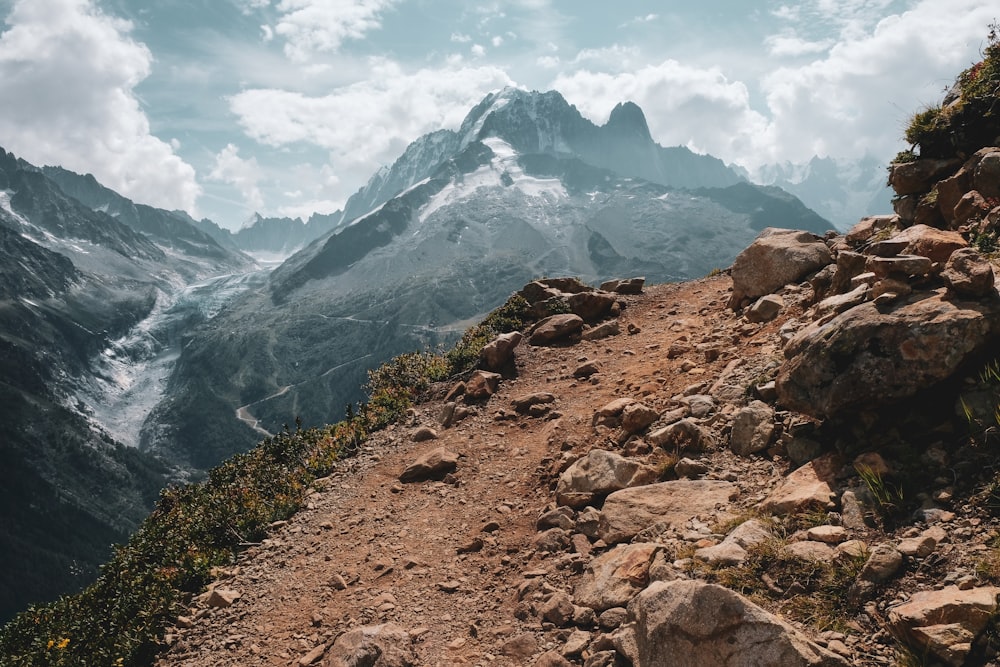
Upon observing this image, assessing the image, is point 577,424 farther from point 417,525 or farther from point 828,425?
point 828,425

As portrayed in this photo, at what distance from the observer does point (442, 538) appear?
40.9ft

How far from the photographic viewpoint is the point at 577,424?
15172mm

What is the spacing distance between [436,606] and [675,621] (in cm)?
541

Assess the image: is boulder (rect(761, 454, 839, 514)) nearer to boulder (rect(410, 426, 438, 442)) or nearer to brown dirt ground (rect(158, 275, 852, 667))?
brown dirt ground (rect(158, 275, 852, 667))

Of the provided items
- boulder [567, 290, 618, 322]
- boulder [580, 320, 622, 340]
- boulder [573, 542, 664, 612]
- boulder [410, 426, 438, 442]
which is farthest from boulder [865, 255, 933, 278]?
boulder [567, 290, 618, 322]

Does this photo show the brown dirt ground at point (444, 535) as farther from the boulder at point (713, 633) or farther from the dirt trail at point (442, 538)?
the boulder at point (713, 633)

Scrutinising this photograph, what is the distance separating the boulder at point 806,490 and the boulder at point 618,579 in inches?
64.6

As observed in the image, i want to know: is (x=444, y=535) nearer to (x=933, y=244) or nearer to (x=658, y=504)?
(x=658, y=504)

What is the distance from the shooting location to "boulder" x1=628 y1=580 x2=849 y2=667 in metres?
5.20

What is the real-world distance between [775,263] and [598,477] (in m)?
10.8

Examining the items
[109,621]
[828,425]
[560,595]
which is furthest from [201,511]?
[828,425]

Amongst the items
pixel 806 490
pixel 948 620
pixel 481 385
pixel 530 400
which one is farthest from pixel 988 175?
pixel 481 385

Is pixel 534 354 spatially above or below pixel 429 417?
above

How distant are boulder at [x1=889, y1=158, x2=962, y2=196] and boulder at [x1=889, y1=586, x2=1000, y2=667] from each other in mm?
11784
